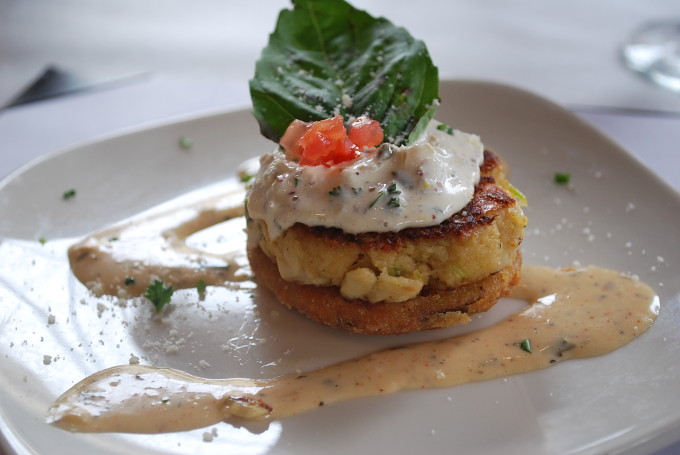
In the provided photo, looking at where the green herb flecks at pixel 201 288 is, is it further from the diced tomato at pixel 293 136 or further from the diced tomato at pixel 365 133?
the diced tomato at pixel 365 133

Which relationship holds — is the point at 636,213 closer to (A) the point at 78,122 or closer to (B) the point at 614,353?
(B) the point at 614,353

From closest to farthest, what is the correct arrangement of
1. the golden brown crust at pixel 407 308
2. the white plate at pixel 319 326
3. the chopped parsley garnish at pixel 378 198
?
the white plate at pixel 319 326
the chopped parsley garnish at pixel 378 198
the golden brown crust at pixel 407 308

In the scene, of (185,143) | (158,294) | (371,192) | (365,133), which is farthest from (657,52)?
(158,294)

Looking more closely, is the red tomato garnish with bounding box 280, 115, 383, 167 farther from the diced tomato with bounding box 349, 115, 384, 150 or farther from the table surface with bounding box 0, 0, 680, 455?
the table surface with bounding box 0, 0, 680, 455

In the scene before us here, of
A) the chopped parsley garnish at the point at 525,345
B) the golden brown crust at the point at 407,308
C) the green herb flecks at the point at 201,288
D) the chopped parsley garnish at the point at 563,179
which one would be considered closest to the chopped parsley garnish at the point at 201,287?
the green herb flecks at the point at 201,288

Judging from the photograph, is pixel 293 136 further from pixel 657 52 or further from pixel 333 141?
pixel 657 52

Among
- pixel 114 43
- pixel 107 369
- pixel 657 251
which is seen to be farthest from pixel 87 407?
pixel 114 43
